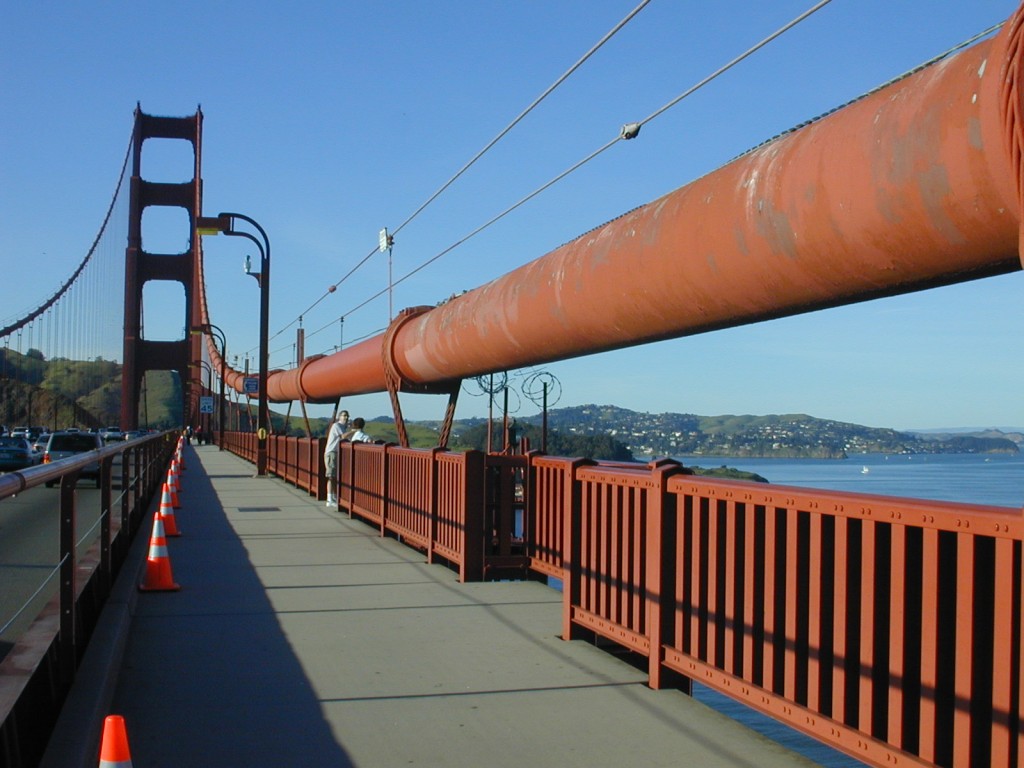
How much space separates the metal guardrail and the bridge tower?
7194 cm

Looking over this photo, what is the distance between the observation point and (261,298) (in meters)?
31.5

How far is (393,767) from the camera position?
4895 mm

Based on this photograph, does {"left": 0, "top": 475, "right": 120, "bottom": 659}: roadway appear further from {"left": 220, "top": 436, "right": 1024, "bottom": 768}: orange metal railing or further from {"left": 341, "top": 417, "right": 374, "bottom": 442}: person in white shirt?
{"left": 341, "top": 417, "right": 374, "bottom": 442}: person in white shirt

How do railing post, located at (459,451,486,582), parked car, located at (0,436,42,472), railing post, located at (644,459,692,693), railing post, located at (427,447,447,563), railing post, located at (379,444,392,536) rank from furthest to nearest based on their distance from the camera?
1. parked car, located at (0,436,42,472)
2. railing post, located at (379,444,392,536)
3. railing post, located at (427,447,447,563)
4. railing post, located at (459,451,486,582)
5. railing post, located at (644,459,692,693)

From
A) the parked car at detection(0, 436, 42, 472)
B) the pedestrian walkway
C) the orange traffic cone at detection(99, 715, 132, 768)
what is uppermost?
the orange traffic cone at detection(99, 715, 132, 768)

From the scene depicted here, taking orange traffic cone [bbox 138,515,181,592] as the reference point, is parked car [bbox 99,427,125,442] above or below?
below

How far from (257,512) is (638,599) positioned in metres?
12.6

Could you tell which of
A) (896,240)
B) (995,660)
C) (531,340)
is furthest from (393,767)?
(531,340)

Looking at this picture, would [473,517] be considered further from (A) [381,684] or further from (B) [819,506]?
(B) [819,506]

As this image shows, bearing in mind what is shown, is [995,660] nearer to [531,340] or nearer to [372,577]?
[531,340]

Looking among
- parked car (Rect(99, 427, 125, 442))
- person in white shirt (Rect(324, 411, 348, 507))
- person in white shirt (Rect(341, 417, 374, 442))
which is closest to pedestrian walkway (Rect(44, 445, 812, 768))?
person in white shirt (Rect(341, 417, 374, 442))

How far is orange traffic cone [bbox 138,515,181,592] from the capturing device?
973 cm

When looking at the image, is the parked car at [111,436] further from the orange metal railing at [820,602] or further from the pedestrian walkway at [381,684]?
the orange metal railing at [820,602]

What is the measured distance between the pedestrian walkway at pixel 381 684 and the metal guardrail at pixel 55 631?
0.62 ft
